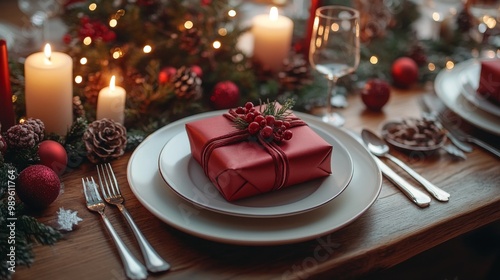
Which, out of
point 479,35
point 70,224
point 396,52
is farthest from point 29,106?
point 479,35

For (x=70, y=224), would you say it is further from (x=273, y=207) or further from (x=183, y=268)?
(x=273, y=207)

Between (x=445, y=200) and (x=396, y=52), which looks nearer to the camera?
(x=445, y=200)

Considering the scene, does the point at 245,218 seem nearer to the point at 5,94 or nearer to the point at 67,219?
the point at 67,219

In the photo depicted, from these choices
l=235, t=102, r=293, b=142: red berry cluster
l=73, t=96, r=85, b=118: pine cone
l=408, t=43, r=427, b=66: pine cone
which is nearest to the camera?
l=235, t=102, r=293, b=142: red berry cluster

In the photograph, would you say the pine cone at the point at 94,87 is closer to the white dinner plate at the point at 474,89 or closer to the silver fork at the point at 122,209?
the silver fork at the point at 122,209

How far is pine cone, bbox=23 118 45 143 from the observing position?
0.87 metres

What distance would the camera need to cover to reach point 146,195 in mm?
787

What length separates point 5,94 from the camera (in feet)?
→ 2.92

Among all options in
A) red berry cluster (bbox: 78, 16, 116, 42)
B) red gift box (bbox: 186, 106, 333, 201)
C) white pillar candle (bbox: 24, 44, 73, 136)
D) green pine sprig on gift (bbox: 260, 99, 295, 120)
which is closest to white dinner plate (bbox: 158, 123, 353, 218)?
red gift box (bbox: 186, 106, 333, 201)

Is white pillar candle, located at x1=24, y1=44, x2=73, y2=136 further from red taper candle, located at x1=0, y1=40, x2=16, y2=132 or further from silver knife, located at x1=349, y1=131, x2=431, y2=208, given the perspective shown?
silver knife, located at x1=349, y1=131, x2=431, y2=208

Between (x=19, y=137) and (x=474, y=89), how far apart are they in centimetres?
93

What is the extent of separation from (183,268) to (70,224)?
186 mm

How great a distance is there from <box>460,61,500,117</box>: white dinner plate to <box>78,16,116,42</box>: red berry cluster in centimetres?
77

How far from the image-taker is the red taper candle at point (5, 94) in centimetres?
86
